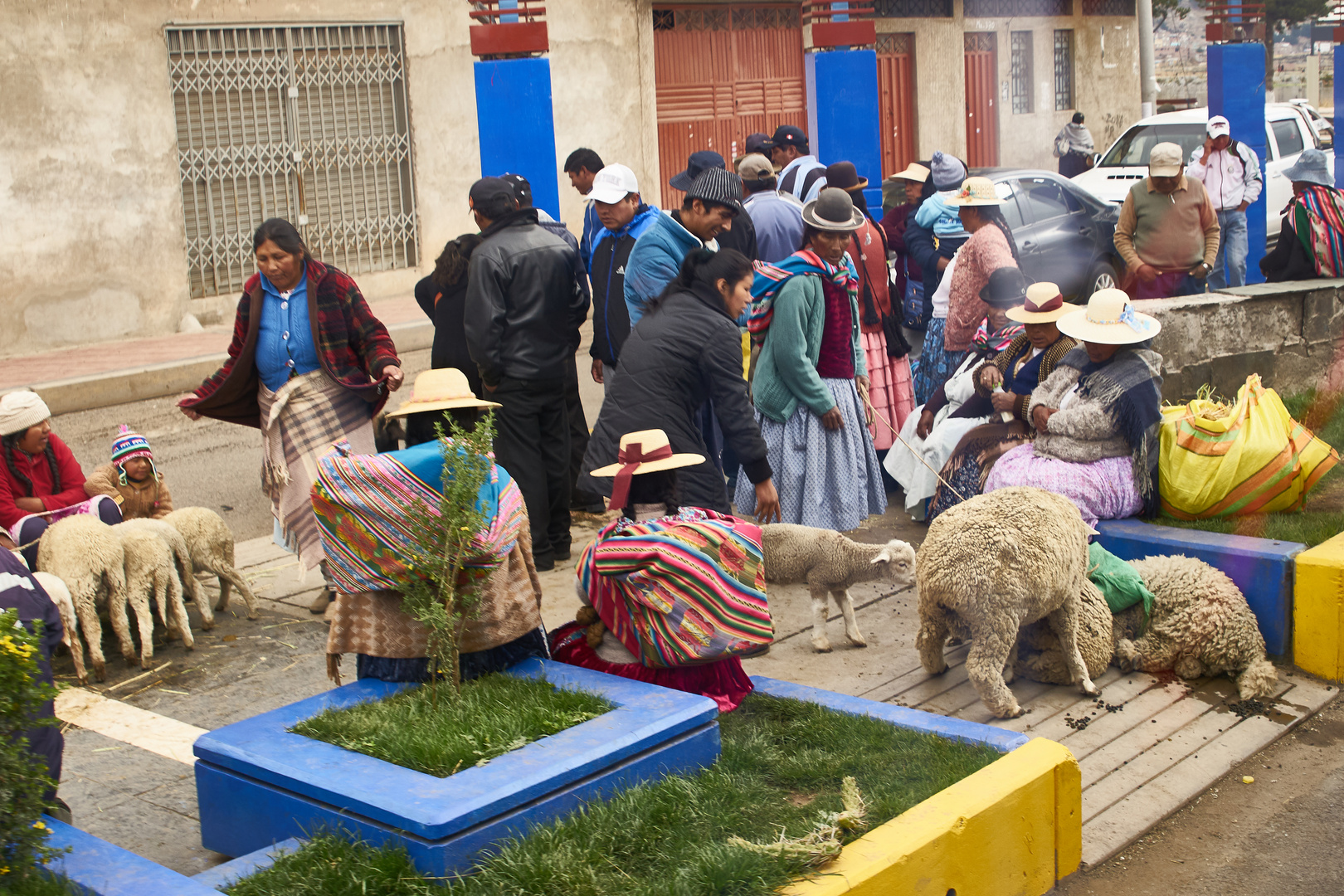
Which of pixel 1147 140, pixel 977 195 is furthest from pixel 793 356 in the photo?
pixel 1147 140

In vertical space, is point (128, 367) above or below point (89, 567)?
above

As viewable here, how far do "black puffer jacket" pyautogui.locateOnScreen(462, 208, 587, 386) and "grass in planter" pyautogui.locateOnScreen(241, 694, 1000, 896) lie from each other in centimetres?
271

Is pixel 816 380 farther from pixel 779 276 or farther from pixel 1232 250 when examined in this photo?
pixel 1232 250

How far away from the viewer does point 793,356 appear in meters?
6.43

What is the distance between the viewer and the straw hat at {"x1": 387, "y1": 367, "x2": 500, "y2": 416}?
169 inches

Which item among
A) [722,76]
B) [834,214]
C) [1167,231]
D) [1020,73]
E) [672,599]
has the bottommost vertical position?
[672,599]

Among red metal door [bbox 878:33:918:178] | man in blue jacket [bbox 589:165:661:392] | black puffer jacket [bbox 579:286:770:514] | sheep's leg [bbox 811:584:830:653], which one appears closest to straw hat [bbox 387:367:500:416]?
black puffer jacket [bbox 579:286:770:514]

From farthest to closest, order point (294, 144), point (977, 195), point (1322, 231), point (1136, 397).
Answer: point (294, 144) < point (1322, 231) < point (977, 195) < point (1136, 397)

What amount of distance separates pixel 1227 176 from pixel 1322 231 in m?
2.34

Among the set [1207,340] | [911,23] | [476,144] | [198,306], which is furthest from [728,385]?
[911,23]

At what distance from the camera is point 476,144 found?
16.2 m

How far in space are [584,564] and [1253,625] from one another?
276 centimetres

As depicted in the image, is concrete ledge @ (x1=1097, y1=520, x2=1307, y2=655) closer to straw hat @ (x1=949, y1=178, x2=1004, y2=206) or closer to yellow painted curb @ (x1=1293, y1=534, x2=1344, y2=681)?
yellow painted curb @ (x1=1293, y1=534, x2=1344, y2=681)

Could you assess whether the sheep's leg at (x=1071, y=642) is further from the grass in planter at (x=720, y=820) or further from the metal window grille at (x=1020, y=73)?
the metal window grille at (x=1020, y=73)
